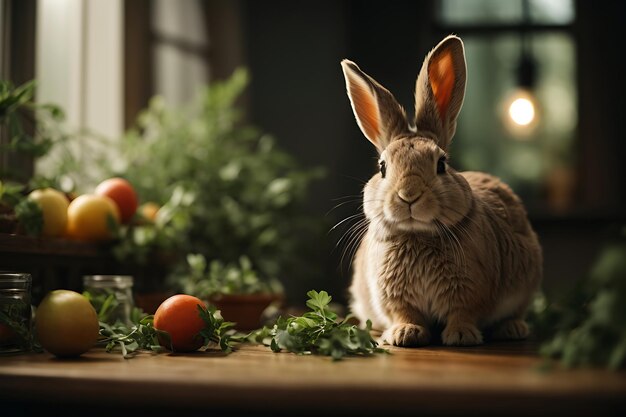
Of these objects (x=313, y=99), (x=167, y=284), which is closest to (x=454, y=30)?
(x=313, y=99)

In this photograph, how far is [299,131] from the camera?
14.4ft

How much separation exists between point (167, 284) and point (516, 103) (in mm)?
2976

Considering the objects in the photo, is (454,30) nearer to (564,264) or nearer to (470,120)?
(470,120)

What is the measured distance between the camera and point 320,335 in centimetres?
135

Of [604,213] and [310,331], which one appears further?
[604,213]

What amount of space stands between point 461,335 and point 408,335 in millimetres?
125

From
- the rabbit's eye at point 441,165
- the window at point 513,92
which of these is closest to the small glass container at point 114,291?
the rabbit's eye at point 441,165

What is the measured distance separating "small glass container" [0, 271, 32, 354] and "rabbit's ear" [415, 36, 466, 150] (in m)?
1.02

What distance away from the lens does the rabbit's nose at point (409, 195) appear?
1357mm

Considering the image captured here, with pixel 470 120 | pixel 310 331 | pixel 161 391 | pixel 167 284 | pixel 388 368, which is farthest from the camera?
pixel 470 120

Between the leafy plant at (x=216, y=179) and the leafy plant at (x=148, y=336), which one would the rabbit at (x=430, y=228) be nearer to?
the leafy plant at (x=148, y=336)

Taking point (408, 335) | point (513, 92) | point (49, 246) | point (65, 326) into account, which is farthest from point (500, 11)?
point (65, 326)

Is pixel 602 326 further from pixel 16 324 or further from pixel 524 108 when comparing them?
pixel 524 108

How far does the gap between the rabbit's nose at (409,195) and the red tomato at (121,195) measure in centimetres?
109
